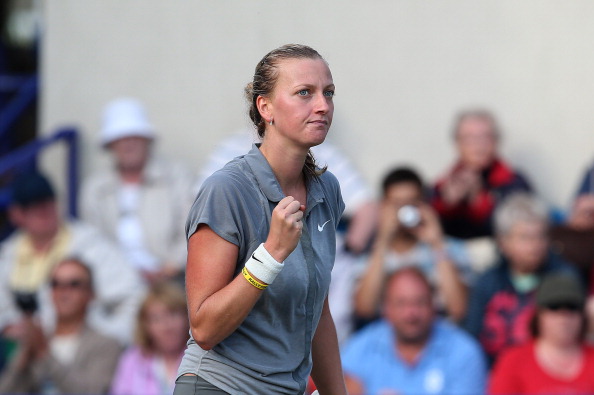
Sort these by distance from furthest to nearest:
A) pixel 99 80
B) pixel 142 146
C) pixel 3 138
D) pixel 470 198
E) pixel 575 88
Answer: pixel 3 138, pixel 99 80, pixel 142 146, pixel 470 198, pixel 575 88

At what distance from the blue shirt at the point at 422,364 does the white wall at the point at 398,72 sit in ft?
3.98

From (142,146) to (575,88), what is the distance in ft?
9.61

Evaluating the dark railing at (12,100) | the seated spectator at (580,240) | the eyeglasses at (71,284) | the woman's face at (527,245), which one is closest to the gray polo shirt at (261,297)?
the woman's face at (527,245)

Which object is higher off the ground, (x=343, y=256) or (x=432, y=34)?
(x=432, y=34)

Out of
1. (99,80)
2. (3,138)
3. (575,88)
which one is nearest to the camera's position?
(575,88)

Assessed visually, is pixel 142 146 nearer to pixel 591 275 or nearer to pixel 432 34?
pixel 432 34

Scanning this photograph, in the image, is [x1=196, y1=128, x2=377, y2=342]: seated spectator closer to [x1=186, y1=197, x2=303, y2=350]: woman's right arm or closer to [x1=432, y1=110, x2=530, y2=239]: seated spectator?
[x1=432, y1=110, x2=530, y2=239]: seated spectator

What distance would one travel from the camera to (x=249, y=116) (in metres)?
3.19

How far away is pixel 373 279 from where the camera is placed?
638cm

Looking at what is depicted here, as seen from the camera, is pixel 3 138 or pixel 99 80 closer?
pixel 99 80

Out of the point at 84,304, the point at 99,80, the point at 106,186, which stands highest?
the point at 99,80

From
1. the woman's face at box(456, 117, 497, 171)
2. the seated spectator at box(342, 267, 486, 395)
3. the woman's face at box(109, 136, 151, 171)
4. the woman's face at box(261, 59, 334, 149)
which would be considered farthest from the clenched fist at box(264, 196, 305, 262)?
the woman's face at box(109, 136, 151, 171)

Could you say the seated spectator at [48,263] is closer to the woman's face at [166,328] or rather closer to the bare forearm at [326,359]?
the woman's face at [166,328]

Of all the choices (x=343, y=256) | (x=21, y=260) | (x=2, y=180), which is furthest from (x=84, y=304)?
(x=2, y=180)
